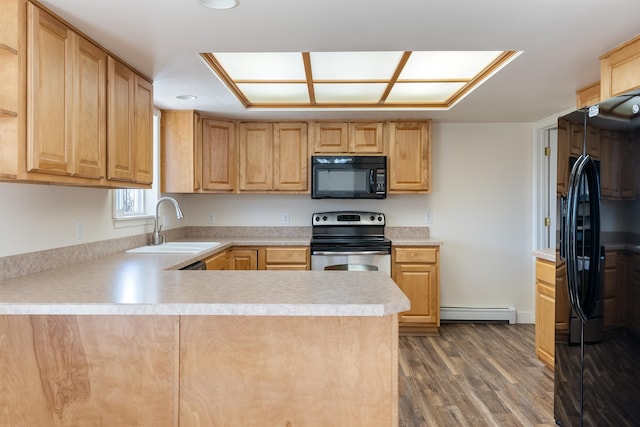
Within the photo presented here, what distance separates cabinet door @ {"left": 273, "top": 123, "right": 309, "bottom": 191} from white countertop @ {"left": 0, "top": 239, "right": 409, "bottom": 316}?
7.24 feet

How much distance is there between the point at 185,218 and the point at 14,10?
2.98m

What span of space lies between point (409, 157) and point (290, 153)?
1.17 metres

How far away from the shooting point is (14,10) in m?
A: 1.71

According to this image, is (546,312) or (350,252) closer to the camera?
(546,312)

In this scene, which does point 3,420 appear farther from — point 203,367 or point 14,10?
point 14,10

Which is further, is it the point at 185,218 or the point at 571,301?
the point at 185,218

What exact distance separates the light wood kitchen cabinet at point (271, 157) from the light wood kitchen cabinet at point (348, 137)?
0.19m

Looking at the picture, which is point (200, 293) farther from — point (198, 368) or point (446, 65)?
point (446, 65)

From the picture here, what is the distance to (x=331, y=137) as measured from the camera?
4262mm

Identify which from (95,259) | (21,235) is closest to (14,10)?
(21,235)

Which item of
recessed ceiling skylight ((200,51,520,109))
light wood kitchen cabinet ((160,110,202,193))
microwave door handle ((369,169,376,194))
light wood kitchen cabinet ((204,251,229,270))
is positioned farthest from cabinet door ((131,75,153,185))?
microwave door handle ((369,169,376,194))

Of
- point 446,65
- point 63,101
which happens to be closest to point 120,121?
point 63,101

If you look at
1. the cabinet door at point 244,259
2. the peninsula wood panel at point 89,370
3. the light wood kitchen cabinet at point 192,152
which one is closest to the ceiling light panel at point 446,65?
the light wood kitchen cabinet at point 192,152

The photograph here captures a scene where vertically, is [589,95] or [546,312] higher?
[589,95]
